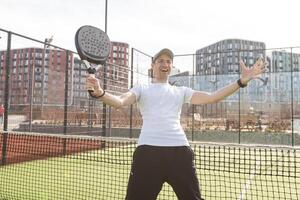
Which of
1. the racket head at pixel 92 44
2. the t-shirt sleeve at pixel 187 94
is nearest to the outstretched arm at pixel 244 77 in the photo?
the t-shirt sleeve at pixel 187 94

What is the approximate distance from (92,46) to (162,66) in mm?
801

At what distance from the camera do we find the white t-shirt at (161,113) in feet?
11.5

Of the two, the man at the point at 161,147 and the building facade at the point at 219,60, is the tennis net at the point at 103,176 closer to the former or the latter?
the man at the point at 161,147

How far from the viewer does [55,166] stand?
10.4 meters

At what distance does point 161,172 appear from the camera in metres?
3.45

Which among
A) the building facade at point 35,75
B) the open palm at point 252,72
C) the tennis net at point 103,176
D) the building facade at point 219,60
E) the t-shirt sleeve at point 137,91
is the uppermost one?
the building facade at point 219,60

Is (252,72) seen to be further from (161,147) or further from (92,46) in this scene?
(92,46)

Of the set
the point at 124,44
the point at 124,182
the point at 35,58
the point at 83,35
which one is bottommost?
the point at 124,182

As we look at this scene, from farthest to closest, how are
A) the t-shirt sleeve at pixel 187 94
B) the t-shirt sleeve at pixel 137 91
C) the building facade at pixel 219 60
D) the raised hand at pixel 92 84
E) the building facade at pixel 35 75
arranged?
the building facade at pixel 219 60 < the building facade at pixel 35 75 < the t-shirt sleeve at pixel 187 94 < the t-shirt sleeve at pixel 137 91 < the raised hand at pixel 92 84

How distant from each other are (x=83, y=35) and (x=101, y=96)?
49cm

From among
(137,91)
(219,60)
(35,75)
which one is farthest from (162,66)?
(219,60)

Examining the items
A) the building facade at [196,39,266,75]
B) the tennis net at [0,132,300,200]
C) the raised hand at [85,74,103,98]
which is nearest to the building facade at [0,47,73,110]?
the tennis net at [0,132,300,200]

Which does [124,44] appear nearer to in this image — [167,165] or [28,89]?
[28,89]

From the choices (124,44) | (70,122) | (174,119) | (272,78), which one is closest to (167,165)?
(174,119)
